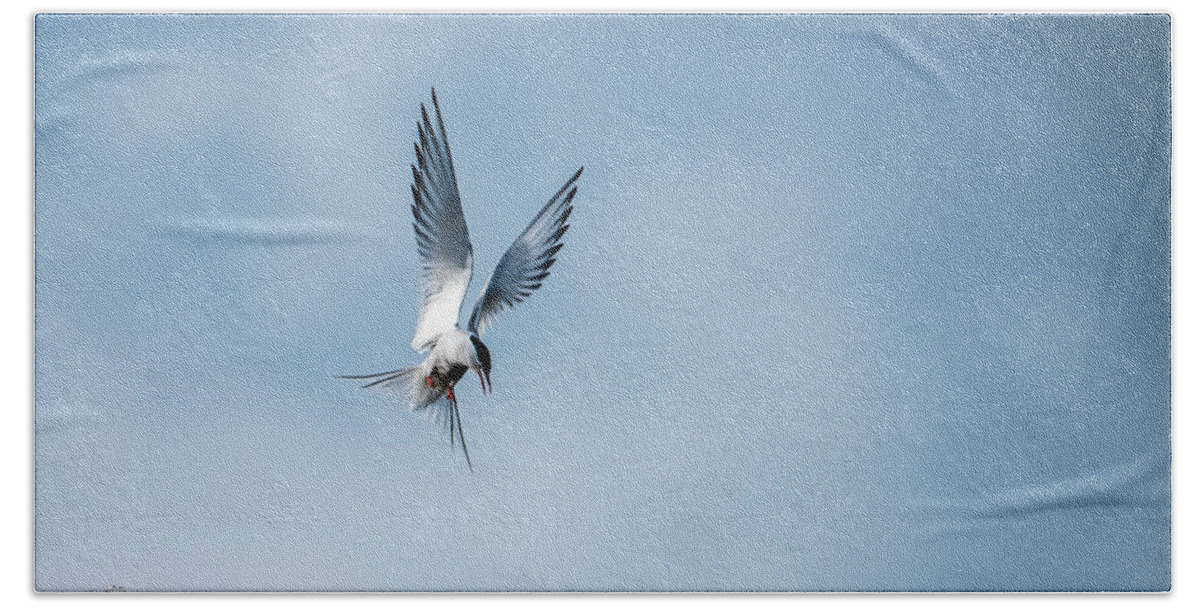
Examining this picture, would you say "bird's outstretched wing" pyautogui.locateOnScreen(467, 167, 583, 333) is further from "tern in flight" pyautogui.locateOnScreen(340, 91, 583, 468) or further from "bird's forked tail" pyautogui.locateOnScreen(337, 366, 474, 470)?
"bird's forked tail" pyautogui.locateOnScreen(337, 366, 474, 470)

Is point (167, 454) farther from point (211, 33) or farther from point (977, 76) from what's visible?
point (977, 76)

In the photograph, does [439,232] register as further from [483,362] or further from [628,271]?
[628,271]

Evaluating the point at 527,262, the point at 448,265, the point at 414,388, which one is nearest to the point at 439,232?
the point at 448,265

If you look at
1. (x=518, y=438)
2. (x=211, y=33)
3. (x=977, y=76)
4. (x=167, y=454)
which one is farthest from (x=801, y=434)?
(x=211, y=33)

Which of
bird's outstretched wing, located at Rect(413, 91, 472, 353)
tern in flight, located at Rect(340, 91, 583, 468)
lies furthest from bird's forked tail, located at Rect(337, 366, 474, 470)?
bird's outstretched wing, located at Rect(413, 91, 472, 353)

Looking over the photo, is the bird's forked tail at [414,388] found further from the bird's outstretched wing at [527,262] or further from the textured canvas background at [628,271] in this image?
the bird's outstretched wing at [527,262]
